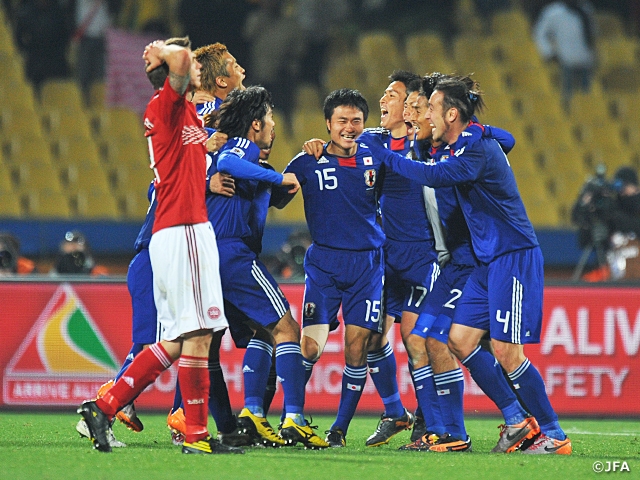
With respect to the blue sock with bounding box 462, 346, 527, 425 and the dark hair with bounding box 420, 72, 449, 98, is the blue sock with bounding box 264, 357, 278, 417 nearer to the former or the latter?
the blue sock with bounding box 462, 346, 527, 425

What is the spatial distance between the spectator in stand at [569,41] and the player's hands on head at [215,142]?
9.93 m

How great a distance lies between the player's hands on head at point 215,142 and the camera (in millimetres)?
5465

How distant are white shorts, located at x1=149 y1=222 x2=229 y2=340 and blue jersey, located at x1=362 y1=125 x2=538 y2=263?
1.29 m

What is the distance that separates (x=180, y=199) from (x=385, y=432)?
6.75 feet

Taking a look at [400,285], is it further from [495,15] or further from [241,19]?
[495,15]

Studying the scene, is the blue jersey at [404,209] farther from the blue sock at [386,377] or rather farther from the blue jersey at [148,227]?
the blue jersey at [148,227]

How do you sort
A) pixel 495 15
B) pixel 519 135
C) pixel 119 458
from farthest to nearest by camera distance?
pixel 495 15, pixel 519 135, pixel 119 458

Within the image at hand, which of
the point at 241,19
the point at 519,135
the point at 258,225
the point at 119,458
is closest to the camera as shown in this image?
the point at 119,458

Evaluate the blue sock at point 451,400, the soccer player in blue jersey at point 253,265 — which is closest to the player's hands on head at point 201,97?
the soccer player in blue jersey at point 253,265

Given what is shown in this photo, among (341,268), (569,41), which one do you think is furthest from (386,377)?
(569,41)

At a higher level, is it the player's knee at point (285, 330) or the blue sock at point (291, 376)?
the player's knee at point (285, 330)

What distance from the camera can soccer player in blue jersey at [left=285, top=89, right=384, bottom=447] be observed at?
228 inches

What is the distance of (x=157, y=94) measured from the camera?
4.82 metres

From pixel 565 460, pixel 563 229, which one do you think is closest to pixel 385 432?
pixel 565 460
